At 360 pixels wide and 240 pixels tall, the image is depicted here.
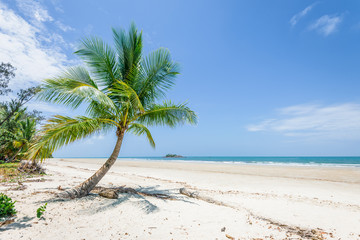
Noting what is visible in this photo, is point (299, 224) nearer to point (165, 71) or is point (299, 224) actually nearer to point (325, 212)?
point (325, 212)

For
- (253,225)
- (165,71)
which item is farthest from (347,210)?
(165,71)

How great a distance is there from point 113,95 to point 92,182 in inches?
116

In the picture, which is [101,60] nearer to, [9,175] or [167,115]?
[167,115]

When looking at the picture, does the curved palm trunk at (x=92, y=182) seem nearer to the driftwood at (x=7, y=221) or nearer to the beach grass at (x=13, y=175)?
the driftwood at (x=7, y=221)

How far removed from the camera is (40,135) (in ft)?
15.8

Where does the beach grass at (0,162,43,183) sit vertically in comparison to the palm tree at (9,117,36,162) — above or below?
below

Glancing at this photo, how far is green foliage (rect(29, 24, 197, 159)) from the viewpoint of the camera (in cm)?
525

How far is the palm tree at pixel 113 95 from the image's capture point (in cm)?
521

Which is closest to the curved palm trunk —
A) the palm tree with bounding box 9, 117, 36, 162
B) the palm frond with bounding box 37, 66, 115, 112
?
the palm frond with bounding box 37, 66, 115, 112

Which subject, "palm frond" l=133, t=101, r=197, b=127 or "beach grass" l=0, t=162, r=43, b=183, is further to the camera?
"beach grass" l=0, t=162, r=43, b=183

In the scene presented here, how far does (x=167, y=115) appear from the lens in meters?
6.91

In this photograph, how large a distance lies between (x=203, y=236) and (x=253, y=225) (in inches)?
53.1

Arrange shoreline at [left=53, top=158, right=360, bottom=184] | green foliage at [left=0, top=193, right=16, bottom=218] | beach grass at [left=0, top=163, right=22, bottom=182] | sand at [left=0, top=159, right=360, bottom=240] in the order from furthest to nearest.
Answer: shoreline at [left=53, top=158, right=360, bottom=184] → beach grass at [left=0, top=163, right=22, bottom=182] → green foliage at [left=0, top=193, right=16, bottom=218] → sand at [left=0, top=159, right=360, bottom=240]

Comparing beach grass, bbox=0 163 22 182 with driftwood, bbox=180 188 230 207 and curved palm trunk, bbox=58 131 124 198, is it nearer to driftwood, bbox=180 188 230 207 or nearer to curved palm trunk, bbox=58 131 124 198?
curved palm trunk, bbox=58 131 124 198
